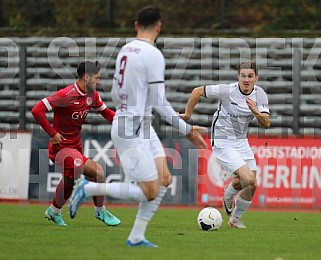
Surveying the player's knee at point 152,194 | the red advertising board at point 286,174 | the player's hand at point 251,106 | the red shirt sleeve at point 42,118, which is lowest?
the red advertising board at point 286,174

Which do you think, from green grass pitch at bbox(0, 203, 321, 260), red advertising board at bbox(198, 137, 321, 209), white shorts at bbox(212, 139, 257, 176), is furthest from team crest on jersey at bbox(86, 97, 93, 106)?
red advertising board at bbox(198, 137, 321, 209)

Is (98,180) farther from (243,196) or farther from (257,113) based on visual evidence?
(257,113)

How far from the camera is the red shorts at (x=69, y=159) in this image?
1355 cm

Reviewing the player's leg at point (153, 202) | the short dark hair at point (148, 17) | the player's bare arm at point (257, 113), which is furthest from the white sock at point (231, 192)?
the short dark hair at point (148, 17)

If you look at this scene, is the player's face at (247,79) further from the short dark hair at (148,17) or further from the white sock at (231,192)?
the short dark hair at (148,17)

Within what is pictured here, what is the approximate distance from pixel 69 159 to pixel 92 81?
1151 millimetres

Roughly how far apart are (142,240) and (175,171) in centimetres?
991

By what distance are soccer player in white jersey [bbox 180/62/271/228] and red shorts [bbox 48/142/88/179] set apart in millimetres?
1722

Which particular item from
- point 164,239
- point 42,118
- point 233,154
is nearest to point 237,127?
point 233,154

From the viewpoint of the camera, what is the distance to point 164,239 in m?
11.4

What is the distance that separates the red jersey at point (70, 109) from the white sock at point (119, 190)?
12.3ft

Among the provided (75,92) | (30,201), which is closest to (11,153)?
(30,201)

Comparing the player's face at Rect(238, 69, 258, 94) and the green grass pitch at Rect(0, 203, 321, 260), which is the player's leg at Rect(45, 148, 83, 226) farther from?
the player's face at Rect(238, 69, 258, 94)

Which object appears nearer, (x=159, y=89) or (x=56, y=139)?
(x=159, y=89)
